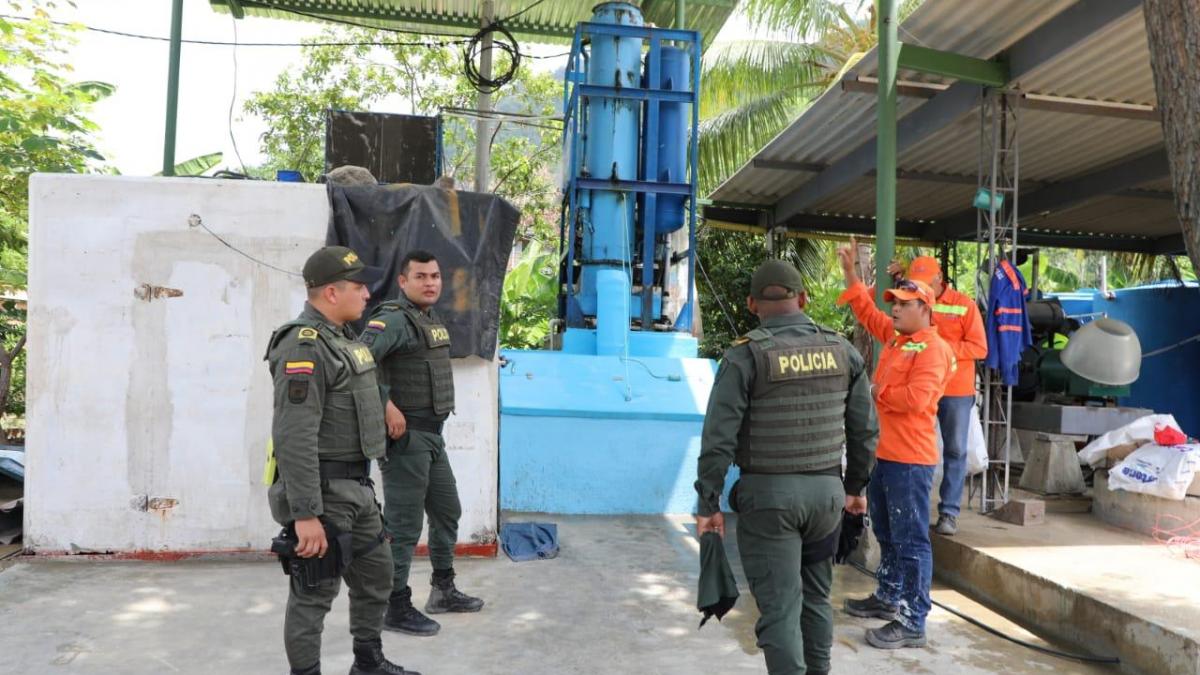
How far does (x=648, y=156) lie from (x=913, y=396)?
214 inches

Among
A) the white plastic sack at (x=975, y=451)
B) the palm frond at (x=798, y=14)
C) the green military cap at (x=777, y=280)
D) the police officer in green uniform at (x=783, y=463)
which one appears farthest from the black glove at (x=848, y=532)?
the palm frond at (x=798, y=14)

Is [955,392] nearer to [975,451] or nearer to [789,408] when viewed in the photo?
[975,451]

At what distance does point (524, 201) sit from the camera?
61.0 ft

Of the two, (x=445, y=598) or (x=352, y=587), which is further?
(x=445, y=598)

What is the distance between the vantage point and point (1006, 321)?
260 inches

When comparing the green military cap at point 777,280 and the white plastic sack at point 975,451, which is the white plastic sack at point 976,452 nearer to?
the white plastic sack at point 975,451

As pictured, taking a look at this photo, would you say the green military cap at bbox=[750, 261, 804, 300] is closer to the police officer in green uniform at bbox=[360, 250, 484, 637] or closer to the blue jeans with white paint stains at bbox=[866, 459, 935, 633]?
the blue jeans with white paint stains at bbox=[866, 459, 935, 633]

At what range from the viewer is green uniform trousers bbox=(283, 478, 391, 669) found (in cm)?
317

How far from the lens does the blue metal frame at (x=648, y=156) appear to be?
8906mm

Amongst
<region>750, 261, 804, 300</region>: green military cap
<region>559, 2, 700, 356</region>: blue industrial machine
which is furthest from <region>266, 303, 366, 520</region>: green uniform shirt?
<region>559, 2, 700, 356</region>: blue industrial machine

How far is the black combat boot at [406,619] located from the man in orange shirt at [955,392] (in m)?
3.55

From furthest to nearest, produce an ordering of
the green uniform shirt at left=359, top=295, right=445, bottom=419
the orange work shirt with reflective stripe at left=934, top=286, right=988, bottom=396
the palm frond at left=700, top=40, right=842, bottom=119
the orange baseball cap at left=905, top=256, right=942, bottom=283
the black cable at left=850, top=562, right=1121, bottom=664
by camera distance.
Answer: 1. the palm frond at left=700, top=40, right=842, bottom=119
2. the orange work shirt with reflective stripe at left=934, top=286, right=988, bottom=396
3. the orange baseball cap at left=905, top=256, right=942, bottom=283
4. the black cable at left=850, top=562, right=1121, bottom=664
5. the green uniform shirt at left=359, top=295, right=445, bottom=419

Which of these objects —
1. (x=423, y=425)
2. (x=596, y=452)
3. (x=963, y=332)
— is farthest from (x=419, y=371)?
(x=963, y=332)

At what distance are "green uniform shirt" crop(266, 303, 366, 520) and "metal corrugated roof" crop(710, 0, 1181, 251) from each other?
5263 millimetres
